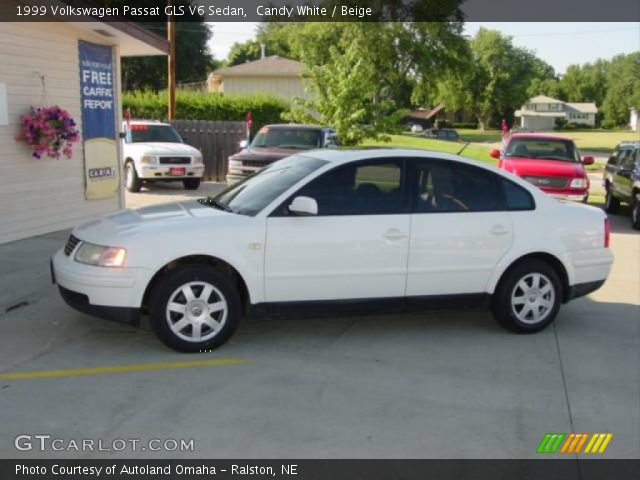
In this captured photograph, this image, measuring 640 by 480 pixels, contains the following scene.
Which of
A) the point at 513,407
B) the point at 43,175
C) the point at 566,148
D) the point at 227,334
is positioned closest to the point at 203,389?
the point at 227,334

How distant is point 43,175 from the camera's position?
10.4m

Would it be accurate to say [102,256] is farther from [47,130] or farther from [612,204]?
[612,204]

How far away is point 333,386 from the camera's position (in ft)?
16.6

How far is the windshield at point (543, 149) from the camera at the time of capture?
49.5 ft

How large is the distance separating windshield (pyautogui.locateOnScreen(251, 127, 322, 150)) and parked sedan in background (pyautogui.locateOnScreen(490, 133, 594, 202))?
4.01 m

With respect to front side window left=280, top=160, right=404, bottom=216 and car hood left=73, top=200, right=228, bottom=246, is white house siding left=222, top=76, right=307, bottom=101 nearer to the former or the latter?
car hood left=73, top=200, right=228, bottom=246

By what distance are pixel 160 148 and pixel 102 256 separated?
465 inches

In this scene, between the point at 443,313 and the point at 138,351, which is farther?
the point at 443,313

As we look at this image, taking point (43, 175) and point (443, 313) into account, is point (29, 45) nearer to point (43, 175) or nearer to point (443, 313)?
point (43, 175)

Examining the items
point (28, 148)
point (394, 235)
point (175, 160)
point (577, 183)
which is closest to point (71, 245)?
point (394, 235)

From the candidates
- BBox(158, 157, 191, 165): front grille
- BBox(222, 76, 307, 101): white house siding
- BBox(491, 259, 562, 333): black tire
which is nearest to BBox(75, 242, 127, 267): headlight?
BBox(491, 259, 562, 333): black tire
